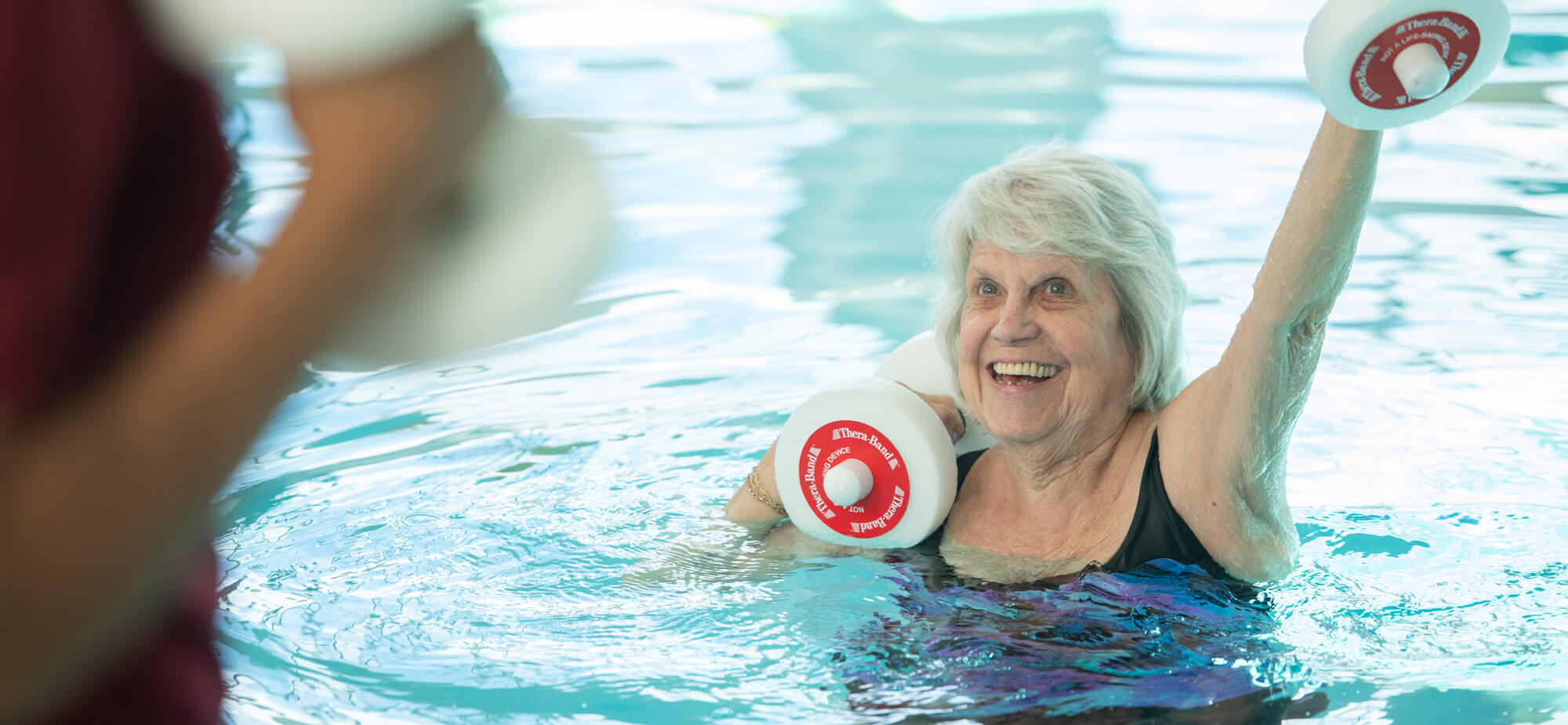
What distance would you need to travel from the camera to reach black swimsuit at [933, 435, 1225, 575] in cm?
290

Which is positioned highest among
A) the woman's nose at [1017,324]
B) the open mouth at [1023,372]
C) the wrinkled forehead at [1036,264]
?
the wrinkled forehead at [1036,264]

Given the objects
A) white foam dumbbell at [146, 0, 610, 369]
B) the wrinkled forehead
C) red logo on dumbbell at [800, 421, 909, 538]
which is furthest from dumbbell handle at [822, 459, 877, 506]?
white foam dumbbell at [146, 0, 610, 369]

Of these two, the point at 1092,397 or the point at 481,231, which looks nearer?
the point at 481,231

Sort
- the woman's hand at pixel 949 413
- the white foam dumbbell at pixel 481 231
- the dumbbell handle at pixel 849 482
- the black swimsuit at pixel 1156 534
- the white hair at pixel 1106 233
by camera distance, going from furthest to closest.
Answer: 1. the woman's hand at pixel 949 413
2. the dumbbell handle at pixel 849 482
3. the white hair at pixel 1106 233
4. the black swimsuit at pixel 1156 534
5. the white foam dumbbell at pixel 481 231

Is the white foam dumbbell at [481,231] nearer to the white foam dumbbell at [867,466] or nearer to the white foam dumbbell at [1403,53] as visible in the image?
the white foam dumbbell at [1403,53]

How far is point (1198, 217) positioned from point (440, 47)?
7855 mm

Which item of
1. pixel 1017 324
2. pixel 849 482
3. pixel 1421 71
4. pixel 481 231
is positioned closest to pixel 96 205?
pixel 481 231

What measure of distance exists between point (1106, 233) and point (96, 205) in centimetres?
255

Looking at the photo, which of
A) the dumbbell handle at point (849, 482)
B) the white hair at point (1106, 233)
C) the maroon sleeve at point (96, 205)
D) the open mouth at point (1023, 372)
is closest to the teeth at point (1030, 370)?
the open mouth at point (1023, 372)

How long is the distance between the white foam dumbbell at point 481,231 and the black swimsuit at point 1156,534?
2493 mm

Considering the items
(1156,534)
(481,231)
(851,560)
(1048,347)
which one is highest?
(481,231)

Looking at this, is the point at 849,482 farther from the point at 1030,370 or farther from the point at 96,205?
the point at 96,205

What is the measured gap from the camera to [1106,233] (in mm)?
3033

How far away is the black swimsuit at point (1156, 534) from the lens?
290 centimetres
